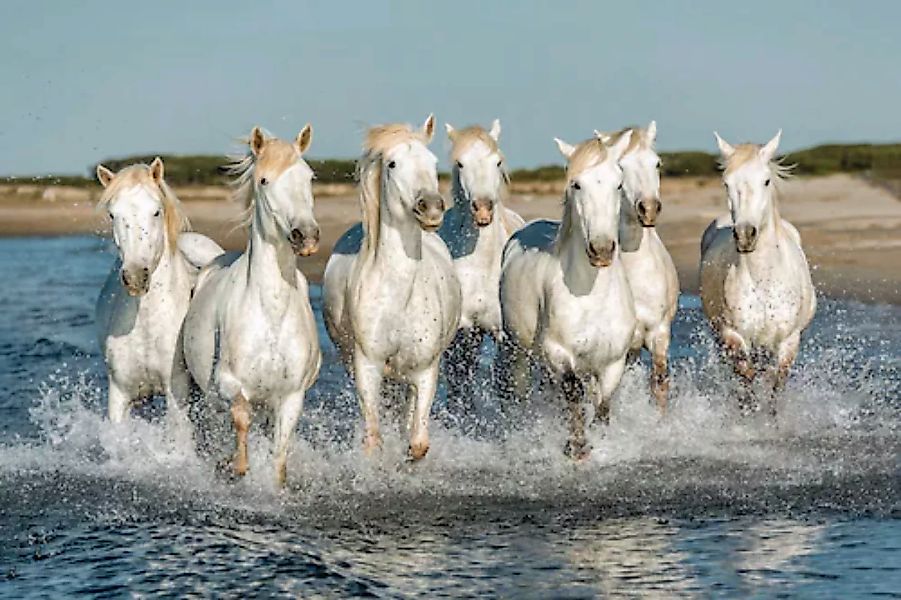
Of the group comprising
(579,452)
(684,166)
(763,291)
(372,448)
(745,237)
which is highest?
(684,166)

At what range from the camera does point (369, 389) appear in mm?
9102

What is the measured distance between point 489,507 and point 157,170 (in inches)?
100

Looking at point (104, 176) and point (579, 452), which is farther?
point (579, 452)

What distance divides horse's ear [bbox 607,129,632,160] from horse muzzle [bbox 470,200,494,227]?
3.11ft

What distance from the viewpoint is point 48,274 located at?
2838 centimetres

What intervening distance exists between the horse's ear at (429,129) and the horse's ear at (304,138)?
758 mm

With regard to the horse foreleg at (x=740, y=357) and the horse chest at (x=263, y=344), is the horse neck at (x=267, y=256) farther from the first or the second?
the horse foreleg at (x=740, y=357)

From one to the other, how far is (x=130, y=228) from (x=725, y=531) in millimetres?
3398

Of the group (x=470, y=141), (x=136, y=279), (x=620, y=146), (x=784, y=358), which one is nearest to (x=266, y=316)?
(x=136, y=279)

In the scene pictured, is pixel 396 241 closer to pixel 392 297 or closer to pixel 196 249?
pixel 392 297

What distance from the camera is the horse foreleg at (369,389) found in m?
9.11

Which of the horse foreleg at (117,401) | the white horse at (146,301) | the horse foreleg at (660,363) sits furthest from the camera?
the horse foreleg at (660,363)

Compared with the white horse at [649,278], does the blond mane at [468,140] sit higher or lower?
higher

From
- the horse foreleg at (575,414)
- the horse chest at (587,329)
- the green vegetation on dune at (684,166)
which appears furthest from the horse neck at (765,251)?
the green vegetation on dune at (684,166)
